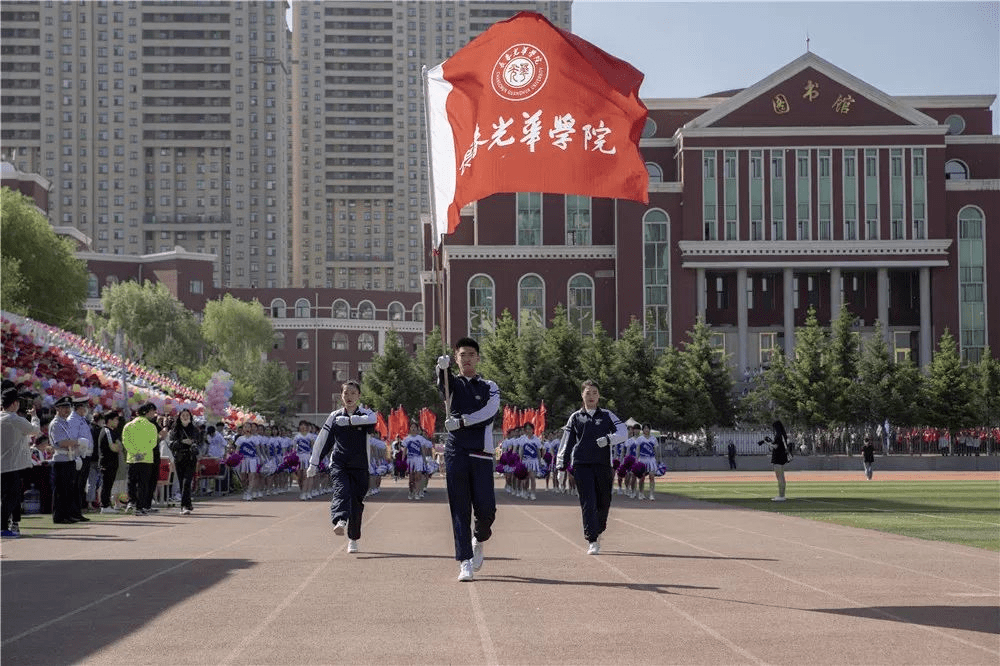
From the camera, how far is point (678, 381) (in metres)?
70.6

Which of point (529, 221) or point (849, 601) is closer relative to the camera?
point (849, 601)

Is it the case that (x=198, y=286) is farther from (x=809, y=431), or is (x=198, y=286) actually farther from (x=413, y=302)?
(x=809, y=431)

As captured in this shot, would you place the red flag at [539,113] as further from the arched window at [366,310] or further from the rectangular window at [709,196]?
the arched window at [366,310]

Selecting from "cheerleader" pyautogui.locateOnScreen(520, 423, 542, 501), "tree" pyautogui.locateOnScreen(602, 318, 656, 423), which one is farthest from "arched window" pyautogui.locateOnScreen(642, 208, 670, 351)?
"cheerleader" pyautogui.locateOnScreen(520, 423, 542, 501)

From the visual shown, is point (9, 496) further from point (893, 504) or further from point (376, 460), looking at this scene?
point (893, 504)

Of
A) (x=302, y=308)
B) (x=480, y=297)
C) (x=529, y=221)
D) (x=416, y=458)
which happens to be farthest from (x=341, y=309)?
(x=416, y=458)

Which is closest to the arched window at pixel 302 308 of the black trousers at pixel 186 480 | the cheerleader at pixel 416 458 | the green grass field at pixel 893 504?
the green grass field at pixel 893 504

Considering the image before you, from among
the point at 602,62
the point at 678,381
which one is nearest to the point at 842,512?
the point at 602,62

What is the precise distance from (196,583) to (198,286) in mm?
126693

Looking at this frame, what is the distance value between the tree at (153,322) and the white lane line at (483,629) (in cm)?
9029

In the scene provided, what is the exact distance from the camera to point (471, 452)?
45.1 feet

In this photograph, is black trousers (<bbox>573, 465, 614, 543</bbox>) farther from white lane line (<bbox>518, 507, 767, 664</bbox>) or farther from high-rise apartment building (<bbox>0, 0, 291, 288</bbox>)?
high-rise apartment building (<bbox>0, 0, 291, 288</bbox>)

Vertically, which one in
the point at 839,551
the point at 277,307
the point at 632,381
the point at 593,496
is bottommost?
the point at 839,551

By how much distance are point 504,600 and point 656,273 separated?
2923 inches
